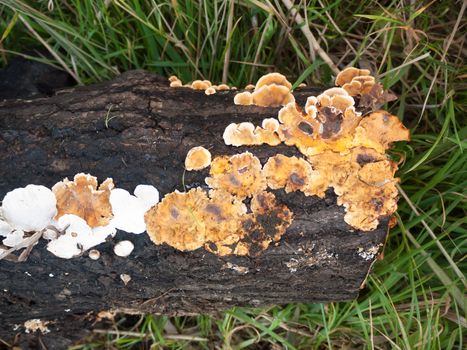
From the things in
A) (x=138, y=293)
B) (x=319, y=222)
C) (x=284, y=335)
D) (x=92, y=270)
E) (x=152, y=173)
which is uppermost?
(x=152, y=173)

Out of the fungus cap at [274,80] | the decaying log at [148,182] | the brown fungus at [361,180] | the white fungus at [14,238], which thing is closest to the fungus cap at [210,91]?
the decaying log at [148,182]

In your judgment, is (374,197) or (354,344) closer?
(374,197)

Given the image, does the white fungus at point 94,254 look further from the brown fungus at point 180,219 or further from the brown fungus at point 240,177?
the brown fungus at point 240,177

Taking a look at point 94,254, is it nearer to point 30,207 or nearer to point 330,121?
point 30,207

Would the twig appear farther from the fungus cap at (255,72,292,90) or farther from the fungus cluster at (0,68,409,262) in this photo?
the fungus cluster at (0,68,409,262)

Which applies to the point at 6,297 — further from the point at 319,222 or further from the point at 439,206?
the point at 439,206

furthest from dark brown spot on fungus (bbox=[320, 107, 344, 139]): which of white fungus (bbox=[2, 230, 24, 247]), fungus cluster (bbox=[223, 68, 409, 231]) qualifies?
white fungus (bbox=[2, 230, 24, 247])

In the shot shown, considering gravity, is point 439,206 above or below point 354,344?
above

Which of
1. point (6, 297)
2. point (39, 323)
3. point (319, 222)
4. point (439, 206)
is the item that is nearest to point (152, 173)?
point (319, 222)
